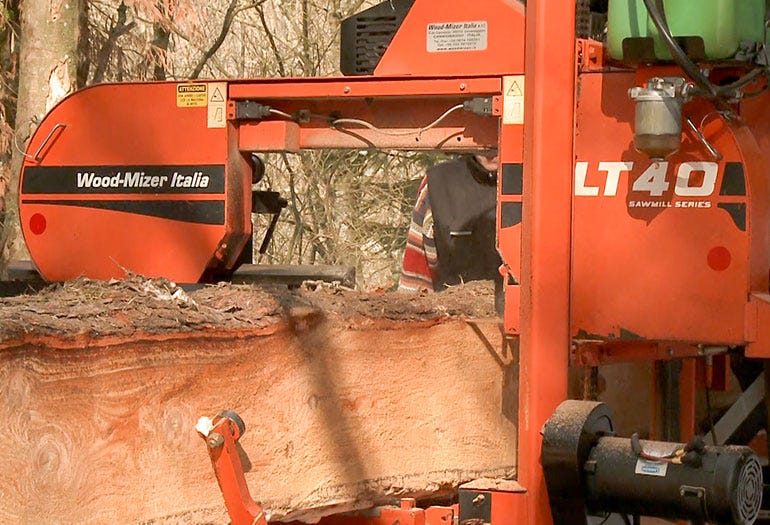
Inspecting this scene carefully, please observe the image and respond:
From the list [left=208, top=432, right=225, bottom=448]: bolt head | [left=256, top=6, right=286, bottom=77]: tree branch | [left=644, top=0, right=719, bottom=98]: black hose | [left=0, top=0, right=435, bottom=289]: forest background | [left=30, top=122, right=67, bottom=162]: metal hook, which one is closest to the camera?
[left=208, top=432, right=225, bottom=448]: bolt head

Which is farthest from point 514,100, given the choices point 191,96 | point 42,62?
point 42,62

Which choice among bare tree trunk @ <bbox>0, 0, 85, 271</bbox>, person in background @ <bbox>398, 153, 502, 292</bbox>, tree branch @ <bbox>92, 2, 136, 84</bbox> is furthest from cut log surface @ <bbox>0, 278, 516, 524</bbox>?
tree branch @ <bbox>92, 2, 136, 84</bbox>

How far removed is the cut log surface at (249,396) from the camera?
2.50 m

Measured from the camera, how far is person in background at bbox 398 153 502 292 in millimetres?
4594

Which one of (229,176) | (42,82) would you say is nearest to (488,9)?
(229,176)

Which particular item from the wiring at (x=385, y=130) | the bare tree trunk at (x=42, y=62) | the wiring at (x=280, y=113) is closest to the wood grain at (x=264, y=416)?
the wiring at (x=385, y=130)

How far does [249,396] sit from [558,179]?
934mm

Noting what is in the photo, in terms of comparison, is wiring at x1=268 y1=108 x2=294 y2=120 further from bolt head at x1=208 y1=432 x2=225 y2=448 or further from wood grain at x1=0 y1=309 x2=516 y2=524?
bolt head at x1=208 y1=432 x2=225 y2=448

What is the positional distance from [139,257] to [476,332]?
105 cm

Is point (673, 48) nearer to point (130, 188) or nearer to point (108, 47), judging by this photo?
point (130, 188)

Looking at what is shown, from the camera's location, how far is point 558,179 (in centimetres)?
295

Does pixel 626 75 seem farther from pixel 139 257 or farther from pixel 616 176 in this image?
pixel 139 257

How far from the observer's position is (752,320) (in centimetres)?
289

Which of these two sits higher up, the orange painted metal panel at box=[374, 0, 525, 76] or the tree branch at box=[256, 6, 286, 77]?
the tree branch at box=[256, 6, 286, 77]
